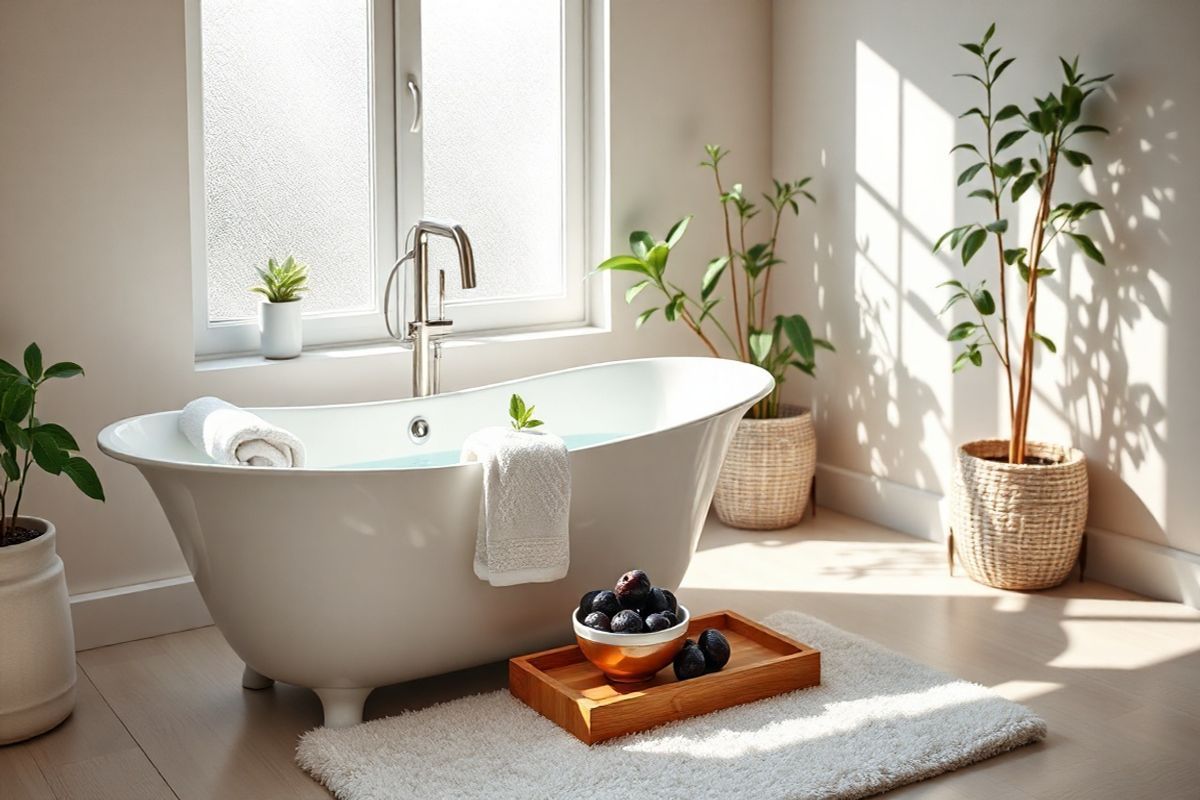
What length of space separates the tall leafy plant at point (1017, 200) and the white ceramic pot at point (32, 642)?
229cm

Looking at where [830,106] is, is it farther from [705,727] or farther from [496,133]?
[705,727]

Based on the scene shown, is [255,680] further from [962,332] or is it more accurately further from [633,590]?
[962,332]

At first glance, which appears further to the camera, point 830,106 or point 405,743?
point 830,106

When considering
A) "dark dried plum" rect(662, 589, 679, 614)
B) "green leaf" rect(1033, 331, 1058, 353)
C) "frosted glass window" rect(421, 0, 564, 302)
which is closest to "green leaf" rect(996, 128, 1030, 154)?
"green leaf" rect(1033, 331, 1058, 353)

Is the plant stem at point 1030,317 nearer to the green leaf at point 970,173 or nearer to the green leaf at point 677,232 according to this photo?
the green leaf at point 970,173

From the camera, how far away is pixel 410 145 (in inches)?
152

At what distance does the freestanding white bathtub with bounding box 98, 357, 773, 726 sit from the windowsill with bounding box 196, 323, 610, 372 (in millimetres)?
376

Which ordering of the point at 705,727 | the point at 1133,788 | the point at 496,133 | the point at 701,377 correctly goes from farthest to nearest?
the point at 496,133 → the point at 701,377 → the point at 705,727 → the point at 1133,788

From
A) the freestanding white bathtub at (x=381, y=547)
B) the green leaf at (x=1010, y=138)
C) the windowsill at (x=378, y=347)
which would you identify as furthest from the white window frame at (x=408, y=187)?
the green leaf at (x=1010, y=138)

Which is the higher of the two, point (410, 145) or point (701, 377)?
point (410, 145)

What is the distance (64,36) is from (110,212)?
1.36 feet

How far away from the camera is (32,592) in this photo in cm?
277

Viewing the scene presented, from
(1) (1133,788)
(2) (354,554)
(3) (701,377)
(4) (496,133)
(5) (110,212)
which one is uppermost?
(4) (496,133)

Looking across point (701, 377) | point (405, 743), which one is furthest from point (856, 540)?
point (405, 743)
